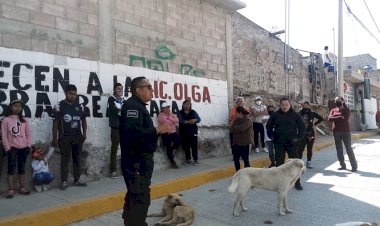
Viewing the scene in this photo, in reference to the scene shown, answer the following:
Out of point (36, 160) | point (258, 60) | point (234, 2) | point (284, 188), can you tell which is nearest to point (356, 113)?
point (258, 60)

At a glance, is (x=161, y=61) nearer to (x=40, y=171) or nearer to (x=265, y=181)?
(x=40, y=171)

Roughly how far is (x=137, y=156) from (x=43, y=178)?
3002 millimetres

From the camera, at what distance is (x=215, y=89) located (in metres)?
10.2

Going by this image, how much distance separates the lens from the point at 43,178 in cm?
577

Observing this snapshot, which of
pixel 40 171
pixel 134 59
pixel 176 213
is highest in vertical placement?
pixel 134 59

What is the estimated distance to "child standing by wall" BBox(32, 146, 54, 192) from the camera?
18.9 feet

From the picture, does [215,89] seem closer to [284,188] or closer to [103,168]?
[103,168]

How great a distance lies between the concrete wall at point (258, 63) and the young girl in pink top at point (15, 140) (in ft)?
22.6

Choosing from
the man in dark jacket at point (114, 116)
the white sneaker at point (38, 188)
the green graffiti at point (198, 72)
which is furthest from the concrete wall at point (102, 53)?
the white sneaker at point (38, 188)

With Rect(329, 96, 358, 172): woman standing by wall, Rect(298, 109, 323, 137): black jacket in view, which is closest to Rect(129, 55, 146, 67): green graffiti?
A: Rect(298, 109, 323, 137): black jacket

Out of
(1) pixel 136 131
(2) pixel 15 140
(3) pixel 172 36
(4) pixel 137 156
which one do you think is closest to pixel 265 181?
(4) pixel 137 156

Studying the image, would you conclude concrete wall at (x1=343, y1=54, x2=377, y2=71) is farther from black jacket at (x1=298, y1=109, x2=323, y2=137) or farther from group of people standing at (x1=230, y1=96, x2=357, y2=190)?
black jacket at (x1=298, y1=109, x2=323, y2=137)

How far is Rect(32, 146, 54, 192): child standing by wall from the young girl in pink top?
214 mm

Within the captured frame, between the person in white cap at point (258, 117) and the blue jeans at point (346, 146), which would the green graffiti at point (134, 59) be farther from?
the blue jeans at point (346, 146)
